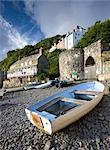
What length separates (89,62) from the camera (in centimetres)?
2345

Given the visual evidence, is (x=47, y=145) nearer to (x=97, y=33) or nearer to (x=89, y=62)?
(x=89, y=62)

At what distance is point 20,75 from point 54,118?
1429 inches

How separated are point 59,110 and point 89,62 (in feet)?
58.1

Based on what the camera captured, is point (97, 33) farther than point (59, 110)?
Yes

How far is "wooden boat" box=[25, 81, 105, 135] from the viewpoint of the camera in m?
5.08

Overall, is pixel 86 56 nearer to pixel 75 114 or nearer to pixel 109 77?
pixel 109 77

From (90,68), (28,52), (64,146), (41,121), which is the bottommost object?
(64,146)

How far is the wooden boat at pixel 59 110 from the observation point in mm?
5078

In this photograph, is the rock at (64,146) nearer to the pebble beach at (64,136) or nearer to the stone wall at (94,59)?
the pebble beach at (64,136)

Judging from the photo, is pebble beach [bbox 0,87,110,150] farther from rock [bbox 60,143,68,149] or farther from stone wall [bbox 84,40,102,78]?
stone wall [bbox 84,40,102,78]

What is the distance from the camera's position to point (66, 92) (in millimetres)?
7949

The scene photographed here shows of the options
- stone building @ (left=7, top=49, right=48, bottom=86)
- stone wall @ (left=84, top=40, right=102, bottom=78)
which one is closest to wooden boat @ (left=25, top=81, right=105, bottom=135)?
stone wall @ (left=84, top=40, right=102, bottom=78)

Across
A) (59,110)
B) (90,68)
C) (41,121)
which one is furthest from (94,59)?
(41,121)

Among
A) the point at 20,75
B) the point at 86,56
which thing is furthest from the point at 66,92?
the point at 20,75
